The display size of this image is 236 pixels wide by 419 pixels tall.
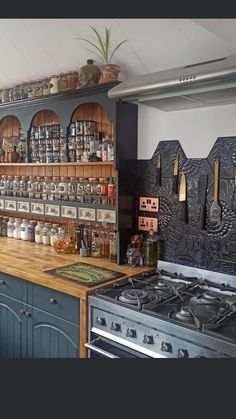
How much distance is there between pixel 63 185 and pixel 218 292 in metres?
1.29

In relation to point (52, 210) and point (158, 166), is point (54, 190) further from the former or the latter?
point (158, 166)

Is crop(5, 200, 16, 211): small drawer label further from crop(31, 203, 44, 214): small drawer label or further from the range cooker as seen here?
the range cooker

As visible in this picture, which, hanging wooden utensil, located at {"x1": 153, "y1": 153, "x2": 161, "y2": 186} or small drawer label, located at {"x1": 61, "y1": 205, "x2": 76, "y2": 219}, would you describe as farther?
small drawer label, located at {"x1": 61, "y1": 205, "x2": 76, "y2": 219}

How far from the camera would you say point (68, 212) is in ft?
8.19

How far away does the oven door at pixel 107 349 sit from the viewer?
156 centimetres

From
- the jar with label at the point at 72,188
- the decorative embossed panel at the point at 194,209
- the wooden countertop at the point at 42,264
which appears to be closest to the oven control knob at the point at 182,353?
the wooden countertop at the point at 42,264

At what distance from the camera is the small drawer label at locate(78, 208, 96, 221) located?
234 cm

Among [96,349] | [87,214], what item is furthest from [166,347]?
[87,214]

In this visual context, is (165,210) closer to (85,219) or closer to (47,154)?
(85,219)

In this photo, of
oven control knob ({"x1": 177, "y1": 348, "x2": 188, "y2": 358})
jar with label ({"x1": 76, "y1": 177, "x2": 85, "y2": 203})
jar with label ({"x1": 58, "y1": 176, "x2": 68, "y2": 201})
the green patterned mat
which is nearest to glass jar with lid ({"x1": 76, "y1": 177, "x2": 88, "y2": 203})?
jar with label ({"x1": 76, "y1": 177, "x2": 85, "y2": 203})

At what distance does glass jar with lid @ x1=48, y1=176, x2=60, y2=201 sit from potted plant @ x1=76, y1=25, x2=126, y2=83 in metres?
0.79

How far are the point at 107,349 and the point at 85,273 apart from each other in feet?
1.53

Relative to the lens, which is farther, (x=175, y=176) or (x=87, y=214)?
(x=87, y=214)

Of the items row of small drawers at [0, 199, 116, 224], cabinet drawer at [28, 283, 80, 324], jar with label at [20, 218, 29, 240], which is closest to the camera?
cabinet drawer at [28, 283, 80, 324]
